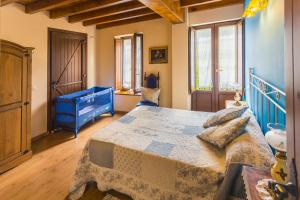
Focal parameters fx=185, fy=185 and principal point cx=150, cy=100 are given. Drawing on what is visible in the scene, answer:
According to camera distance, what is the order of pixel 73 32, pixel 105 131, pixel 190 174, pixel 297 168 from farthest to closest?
pixel 73 32 < pixel 105 131 < pixel 190 174 < pixel 297 168

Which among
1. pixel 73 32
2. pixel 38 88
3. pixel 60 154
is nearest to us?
pixel 60 154

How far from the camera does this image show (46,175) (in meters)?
2.43

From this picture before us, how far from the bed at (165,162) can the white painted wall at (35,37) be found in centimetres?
231

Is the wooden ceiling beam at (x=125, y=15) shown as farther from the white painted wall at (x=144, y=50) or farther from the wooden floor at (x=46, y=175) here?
the wooden floor at (x=46, y=175)

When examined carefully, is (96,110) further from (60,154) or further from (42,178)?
(42,178)

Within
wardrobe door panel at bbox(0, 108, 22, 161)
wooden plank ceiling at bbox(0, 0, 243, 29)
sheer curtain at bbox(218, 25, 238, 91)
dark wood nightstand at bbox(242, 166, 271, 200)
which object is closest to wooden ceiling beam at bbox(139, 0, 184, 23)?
wooden plank ceiling at bbox(0, 0, 243, 29)

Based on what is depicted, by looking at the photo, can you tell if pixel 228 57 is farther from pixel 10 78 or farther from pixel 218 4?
pixel 10 78

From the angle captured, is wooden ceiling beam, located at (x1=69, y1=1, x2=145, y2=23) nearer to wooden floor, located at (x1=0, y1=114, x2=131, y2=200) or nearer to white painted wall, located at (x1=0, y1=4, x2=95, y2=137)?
white painted wall, located at (x1=0, y1=4, x2=95, y2=137)

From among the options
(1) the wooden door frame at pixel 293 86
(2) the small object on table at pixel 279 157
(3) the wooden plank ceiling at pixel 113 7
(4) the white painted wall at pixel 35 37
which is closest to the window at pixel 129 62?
(3) the wooden plank ceiling at pixel 113 7

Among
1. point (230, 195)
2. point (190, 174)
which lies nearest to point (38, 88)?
point (190, 174)

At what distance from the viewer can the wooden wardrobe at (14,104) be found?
2438 mm

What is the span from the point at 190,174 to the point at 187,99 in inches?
118

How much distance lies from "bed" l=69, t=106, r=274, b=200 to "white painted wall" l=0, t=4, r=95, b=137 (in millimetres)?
2310

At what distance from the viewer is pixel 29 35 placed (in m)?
3.53
